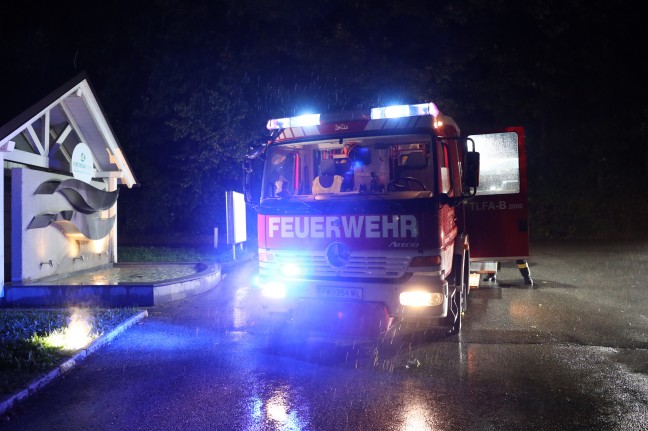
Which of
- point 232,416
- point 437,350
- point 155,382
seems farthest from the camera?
point 437,350

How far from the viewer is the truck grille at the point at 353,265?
647 cm

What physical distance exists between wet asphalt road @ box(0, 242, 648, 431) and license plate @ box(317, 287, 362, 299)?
0.74m

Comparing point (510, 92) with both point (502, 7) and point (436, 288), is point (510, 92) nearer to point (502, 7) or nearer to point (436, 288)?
point (502, 7)

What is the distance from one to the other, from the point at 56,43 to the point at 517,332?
924 inches

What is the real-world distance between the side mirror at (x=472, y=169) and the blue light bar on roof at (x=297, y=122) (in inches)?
81.0

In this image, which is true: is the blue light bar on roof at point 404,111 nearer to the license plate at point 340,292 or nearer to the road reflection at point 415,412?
the license plate at point 340,292

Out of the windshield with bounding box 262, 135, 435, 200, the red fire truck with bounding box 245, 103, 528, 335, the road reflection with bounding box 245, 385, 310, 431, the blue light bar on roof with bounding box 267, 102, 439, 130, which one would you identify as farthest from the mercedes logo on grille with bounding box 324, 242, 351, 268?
the road reflection with bounding box 245, 385, 310, 431

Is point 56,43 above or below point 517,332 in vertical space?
above

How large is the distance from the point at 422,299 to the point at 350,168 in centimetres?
199

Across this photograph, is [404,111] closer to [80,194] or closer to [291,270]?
[291,270]

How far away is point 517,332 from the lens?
302 inches

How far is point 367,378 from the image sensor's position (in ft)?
18.8

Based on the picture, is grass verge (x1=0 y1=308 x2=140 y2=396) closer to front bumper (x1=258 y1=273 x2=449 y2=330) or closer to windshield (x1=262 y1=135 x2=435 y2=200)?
front bumper (x1=258 y1=273 x2=449 y2=330)

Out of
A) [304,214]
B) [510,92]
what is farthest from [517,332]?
[510,92]
